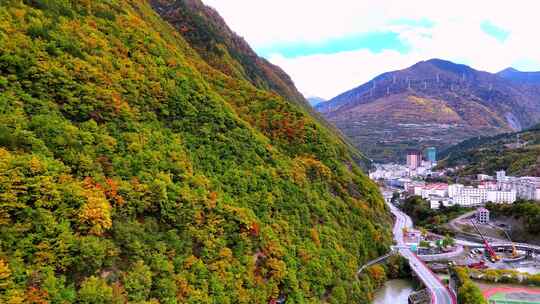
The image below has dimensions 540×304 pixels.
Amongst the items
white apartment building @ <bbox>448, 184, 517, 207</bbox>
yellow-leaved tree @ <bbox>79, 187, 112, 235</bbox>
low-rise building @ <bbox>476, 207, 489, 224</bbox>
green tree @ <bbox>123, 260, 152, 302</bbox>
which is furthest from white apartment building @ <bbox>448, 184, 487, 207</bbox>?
yellow-leaved tree @ <bbox>79, 187, 112, 235</bbox>

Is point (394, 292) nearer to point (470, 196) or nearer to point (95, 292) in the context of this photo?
point (95, 292)

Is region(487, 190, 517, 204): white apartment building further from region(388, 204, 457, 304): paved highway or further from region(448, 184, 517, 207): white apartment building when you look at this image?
region(388, 204, 457, 304): paved highway

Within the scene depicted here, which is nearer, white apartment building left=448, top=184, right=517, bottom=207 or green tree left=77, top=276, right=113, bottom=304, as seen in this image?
green tree left=77, top=276, right=113, bottom=304

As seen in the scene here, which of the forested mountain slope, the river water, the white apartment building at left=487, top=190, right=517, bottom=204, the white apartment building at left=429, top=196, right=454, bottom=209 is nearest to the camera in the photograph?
the forested mountain slope

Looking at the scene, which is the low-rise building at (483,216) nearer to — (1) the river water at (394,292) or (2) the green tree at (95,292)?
(1) the river water at (394,292)

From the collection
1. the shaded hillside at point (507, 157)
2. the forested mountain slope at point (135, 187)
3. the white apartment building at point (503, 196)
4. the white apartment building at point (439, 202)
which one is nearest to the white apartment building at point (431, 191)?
the white apartment building at point (439, 202)

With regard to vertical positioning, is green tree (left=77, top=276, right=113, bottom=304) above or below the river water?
above

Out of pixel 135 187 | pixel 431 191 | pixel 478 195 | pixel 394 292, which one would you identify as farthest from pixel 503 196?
pixel 135 187

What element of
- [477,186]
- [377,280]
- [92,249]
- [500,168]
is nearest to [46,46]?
[92,249]
